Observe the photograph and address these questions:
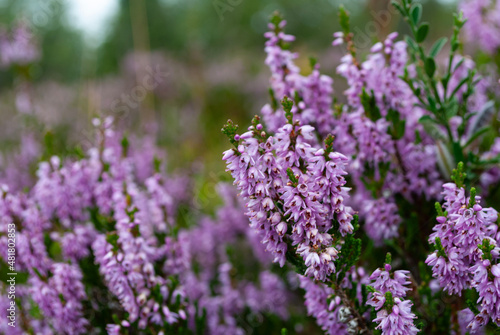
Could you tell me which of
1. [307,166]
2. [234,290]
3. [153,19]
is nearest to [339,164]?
[307,166]

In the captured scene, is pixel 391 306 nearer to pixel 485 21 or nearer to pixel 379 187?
pixel 379 187

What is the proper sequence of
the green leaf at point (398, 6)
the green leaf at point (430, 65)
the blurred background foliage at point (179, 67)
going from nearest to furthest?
the green leaf at point (398, 6), the green leaf at point (430, 65), the blurred background foliage at point (179, 67)

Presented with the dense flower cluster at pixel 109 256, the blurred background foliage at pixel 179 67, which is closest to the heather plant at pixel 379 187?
the blurred background foliage at pixel 179 67

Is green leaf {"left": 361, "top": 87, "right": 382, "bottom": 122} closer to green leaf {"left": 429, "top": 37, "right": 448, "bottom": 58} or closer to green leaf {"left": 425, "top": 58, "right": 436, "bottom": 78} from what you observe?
green leaf {"left": 425, "top": 58, "right": 436, "bottom": 78}

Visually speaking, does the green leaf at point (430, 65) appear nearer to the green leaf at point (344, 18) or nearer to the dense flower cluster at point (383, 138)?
the dense flower cluster at point (383, 138)

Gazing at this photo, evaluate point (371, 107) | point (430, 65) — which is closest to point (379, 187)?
point (371, 107)

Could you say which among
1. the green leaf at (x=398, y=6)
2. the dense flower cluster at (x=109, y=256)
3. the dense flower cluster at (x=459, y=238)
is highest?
the green leaf at (x=398, y=6)

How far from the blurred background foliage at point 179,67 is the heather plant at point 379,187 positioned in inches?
33.0

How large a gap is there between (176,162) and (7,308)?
17.9 ft

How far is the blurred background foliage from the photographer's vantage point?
8131mm

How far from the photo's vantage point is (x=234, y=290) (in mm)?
3801

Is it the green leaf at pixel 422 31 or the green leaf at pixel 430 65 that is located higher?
the green leaf at pixel 422 31

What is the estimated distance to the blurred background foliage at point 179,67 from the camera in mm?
8131

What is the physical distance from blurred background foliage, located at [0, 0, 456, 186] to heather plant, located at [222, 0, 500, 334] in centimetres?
84
